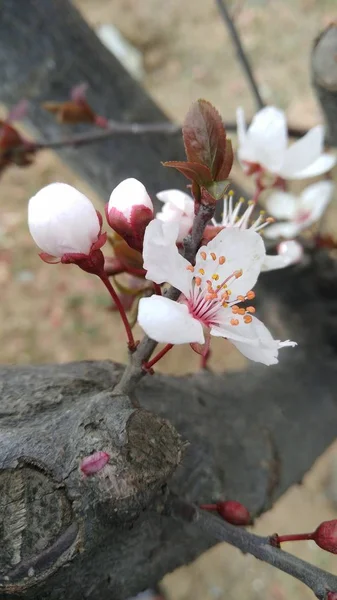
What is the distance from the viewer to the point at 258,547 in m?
0.47

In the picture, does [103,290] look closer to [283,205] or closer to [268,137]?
[283,205]

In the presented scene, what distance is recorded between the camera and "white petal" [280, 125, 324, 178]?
68 cm

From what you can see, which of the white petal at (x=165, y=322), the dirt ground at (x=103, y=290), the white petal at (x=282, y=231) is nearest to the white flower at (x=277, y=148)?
the white petal at (x=282, y=231)

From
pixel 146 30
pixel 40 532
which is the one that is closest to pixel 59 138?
pixel 40 532

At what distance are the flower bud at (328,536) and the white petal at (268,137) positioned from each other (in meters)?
0.41

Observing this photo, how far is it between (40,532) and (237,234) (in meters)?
0.27

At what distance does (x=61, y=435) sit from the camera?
454 mm

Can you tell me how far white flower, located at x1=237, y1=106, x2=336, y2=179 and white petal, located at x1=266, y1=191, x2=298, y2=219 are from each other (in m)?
0.31

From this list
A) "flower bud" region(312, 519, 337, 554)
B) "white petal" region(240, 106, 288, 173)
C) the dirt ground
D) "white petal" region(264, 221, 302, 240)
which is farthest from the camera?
the dirt ground

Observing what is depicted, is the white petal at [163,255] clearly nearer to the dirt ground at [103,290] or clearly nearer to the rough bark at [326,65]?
the rough bark at [326,65]

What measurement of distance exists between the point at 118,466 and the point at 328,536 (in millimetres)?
197

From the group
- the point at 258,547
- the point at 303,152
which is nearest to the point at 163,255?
the point at 258,547

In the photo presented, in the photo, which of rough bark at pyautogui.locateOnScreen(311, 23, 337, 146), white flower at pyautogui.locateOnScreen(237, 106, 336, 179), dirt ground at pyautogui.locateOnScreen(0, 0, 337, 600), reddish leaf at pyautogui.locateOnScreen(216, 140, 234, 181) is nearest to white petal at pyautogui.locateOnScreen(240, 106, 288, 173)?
white flower at pyautogui.locateOnScreen(237, 106, 336, 179)

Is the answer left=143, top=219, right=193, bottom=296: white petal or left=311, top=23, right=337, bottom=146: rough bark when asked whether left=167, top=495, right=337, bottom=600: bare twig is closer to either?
left=143, top=219, right=193, bottom=296: white petal
